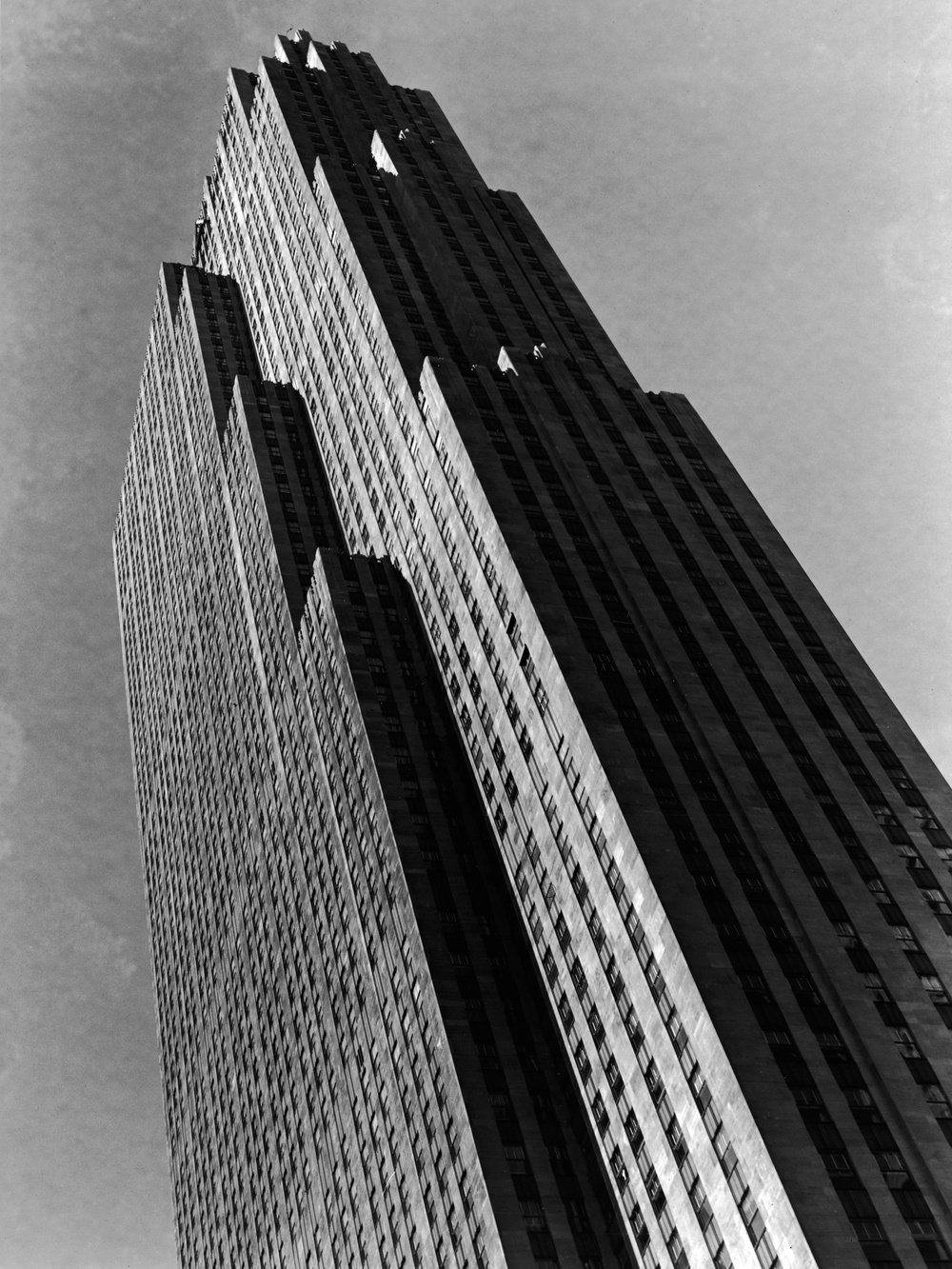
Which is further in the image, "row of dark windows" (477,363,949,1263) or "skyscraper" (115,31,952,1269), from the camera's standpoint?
"row of dark windows" (477,363,949,1263)

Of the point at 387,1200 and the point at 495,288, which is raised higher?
the point at 495,288

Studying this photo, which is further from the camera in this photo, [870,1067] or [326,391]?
[326,391]

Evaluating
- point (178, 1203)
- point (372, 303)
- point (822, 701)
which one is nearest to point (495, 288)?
point (372, 303)

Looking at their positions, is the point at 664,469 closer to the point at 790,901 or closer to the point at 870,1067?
the point at 790,901

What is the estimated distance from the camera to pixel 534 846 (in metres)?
122

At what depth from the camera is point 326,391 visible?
18975 cm

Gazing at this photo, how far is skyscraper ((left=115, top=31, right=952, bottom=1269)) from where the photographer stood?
3866 inches

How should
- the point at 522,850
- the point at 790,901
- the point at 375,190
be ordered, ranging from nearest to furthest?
the point at 790,901 → the point at 522,850 → the point at 375,190

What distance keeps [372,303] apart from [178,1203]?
10818cm

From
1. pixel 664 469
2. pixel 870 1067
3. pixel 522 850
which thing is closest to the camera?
pixel 870 1067

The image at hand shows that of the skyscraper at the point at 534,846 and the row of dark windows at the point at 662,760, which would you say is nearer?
the skyscraper at the point at 534,846

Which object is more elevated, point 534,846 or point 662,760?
point 534,846

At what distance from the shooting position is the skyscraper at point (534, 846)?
322ft

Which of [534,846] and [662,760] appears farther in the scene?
[534,846]
